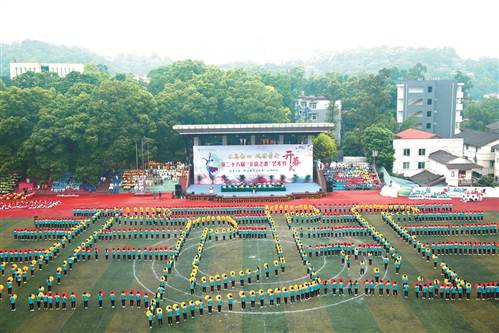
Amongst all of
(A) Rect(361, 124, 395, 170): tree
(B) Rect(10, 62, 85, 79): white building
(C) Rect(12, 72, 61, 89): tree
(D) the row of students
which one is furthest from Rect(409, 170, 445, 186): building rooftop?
(B) Rect(10, 62, 85, 79): white building

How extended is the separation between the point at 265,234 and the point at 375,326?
12.1 metres

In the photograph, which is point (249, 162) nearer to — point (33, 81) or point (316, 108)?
point (316, 108)

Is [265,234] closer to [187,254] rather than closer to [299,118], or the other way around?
[187,254]

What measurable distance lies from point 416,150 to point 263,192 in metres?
16.9

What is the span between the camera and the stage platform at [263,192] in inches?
1610

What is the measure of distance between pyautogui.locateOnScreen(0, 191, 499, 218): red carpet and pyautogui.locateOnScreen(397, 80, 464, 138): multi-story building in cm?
2741

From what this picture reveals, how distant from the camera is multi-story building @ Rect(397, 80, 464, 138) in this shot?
211 ft

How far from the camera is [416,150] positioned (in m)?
48.3

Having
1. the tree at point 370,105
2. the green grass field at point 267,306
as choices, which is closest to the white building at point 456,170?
the tree at point 370,105

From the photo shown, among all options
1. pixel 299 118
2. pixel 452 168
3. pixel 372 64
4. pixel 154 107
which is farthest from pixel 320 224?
pixel 372 64

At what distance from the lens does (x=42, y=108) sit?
4619 cm

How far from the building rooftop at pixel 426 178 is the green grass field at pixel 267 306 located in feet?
59.1

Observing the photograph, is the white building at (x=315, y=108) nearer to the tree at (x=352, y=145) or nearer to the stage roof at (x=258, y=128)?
the tree at (x=352, y=145)

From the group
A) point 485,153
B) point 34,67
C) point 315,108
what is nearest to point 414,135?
point 485,153
